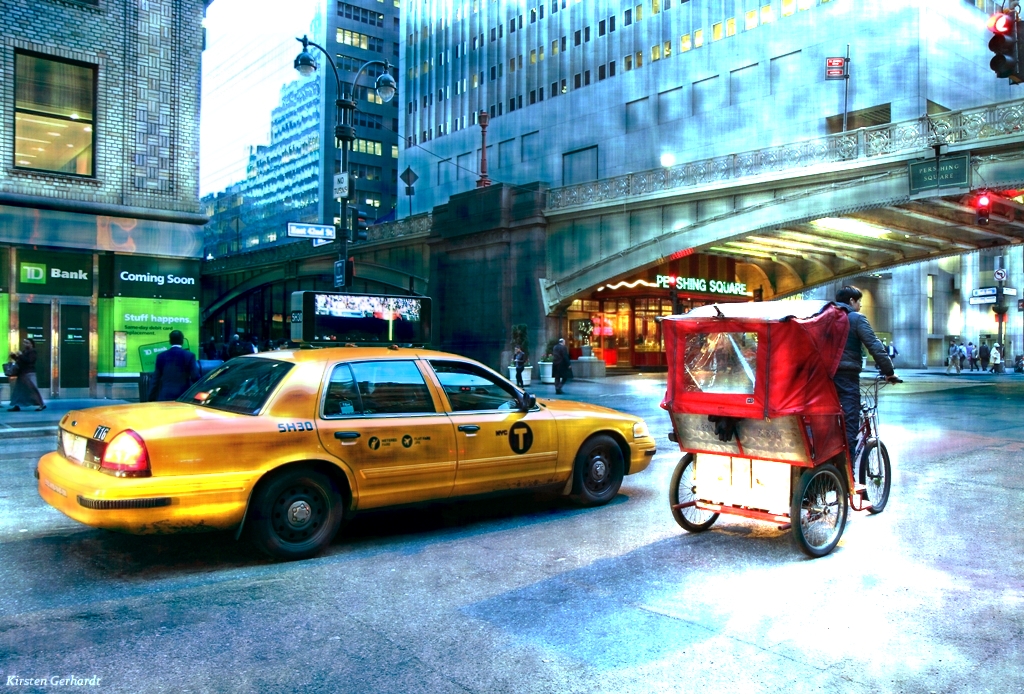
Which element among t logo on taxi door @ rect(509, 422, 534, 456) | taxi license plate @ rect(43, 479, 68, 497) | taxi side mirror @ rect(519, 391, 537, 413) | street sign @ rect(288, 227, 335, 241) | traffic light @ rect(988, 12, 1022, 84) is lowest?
taxi license plate @ rect(43, 479, 68, 497)

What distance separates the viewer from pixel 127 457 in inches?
197

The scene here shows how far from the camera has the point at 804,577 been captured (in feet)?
16.9

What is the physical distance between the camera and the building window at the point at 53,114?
18.2 metres

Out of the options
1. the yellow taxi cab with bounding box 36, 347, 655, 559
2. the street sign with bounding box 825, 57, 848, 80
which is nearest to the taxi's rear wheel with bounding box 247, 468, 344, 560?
the yellow taxi cab with bounding box 36, 347, 655, 559

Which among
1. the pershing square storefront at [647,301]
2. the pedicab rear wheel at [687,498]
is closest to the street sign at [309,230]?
the pedicab rear wheel at [687,498]

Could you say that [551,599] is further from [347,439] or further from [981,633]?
[981,633]

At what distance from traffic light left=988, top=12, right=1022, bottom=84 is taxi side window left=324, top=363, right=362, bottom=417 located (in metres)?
8.52

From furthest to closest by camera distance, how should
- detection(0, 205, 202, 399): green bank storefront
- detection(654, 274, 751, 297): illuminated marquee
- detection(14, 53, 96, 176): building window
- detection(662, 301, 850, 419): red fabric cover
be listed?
detection(654, 274, 751, 297): illuminated marquee < detection(0, 205, 202, 399): green bank storefront < detection(14, 53, 96, 176): building window < detection(662, 301, 850, 419): red fabric cover

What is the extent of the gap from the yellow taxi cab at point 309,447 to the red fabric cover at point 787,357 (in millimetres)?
1756

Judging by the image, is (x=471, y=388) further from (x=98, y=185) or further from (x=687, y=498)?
(x=98, y=185)

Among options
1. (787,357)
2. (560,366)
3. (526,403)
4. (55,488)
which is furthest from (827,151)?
(55,488)

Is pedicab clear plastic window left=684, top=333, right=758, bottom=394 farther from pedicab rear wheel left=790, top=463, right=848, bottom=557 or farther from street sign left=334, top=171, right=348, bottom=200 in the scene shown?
street sign left=334, top=171, right=348, bottom=200

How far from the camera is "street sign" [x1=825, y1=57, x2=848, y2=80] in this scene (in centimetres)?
3519

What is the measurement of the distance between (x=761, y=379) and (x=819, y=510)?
1.16 meters
